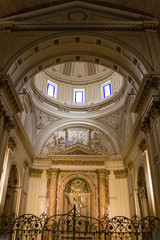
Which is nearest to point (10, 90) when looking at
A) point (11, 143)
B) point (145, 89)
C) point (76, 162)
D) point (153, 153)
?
point (11, 143)

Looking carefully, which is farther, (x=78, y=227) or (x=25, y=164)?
(x=25, y=164)

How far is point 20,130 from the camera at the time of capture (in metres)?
15.3

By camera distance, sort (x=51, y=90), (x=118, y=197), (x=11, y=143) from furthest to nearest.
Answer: (x=51, y=90), (x=118, y=197), (x=11, y=143)

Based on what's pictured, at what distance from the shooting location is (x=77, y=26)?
13508mm

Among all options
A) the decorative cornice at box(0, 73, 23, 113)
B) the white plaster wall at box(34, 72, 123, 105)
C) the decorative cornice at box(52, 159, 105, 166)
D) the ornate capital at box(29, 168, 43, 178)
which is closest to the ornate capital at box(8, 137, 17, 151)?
the decorative cornice at box(0, 73, 23, 113)

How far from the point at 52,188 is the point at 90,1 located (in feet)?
48.7

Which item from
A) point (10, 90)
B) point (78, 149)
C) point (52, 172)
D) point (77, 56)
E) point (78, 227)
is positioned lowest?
point (78, 227)

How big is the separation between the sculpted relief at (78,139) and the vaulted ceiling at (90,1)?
39.0 ft

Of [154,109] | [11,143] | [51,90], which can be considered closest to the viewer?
[154,109]

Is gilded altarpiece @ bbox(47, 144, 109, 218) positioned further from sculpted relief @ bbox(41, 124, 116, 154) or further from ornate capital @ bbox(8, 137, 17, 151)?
ornate capital @ bbox(8, 137, 17, 151)

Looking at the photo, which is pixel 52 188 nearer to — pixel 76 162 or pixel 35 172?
pixel 35 172

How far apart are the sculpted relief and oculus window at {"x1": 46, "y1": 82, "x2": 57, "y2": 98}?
411 cm

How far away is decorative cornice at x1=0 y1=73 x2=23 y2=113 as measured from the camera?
11023 mm

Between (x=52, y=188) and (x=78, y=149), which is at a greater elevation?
(x=78, y=149)
